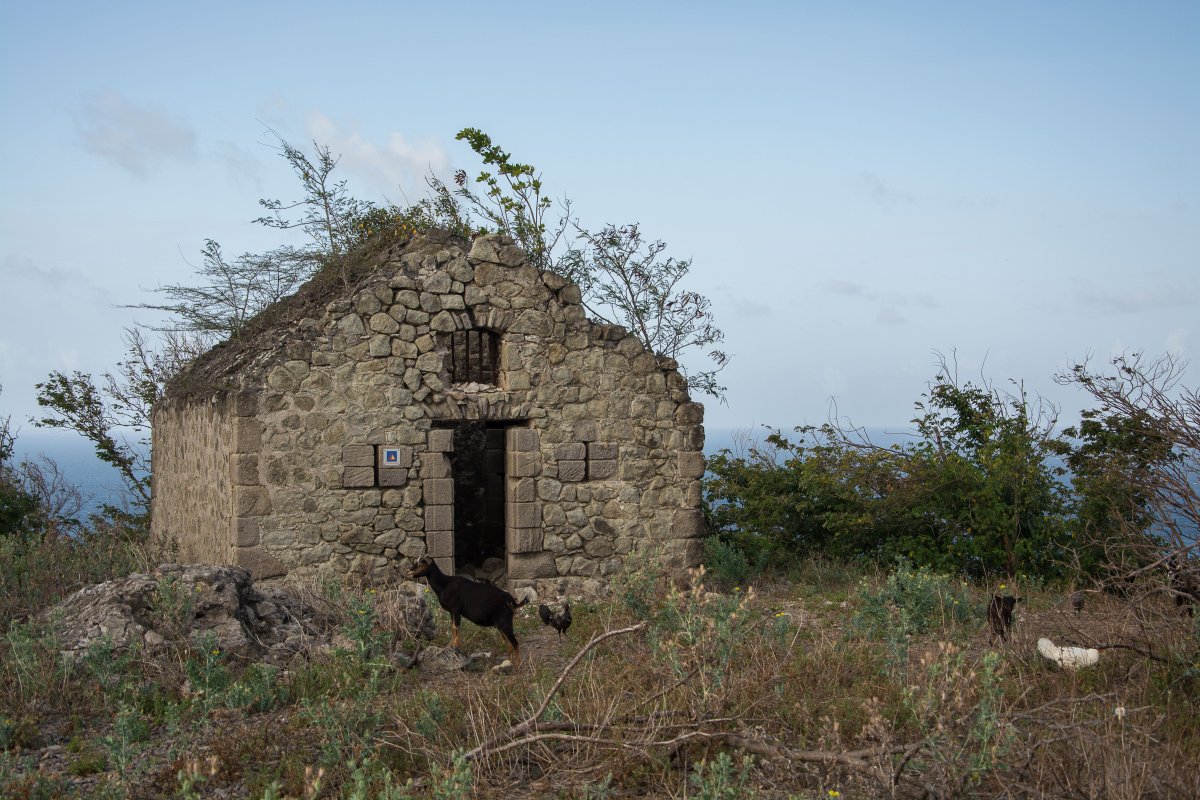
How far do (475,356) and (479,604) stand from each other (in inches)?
190

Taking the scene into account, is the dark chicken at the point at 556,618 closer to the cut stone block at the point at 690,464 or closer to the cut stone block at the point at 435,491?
the cut stone block at the point at 435,491

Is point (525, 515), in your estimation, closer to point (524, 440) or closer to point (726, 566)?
point (524, 440)

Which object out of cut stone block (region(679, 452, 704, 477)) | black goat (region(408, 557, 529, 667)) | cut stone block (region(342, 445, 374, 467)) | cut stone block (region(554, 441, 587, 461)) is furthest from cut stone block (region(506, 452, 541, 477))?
black goat (region(408, 557, 529, 667))

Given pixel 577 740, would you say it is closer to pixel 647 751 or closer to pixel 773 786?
pixel 647 751

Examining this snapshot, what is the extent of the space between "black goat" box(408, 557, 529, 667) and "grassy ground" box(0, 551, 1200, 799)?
288mm

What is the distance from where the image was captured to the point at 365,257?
11.5 meters

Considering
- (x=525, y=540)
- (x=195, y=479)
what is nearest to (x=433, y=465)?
(x=525, y=540)

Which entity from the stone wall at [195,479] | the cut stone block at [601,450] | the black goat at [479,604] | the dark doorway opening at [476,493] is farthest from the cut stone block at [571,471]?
the black goat at [479,604]

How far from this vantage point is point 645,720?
17.0ft

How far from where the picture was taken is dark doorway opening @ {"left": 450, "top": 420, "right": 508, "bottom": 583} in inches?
528

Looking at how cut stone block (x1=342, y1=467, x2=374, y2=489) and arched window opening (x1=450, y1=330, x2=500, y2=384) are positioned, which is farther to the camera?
arched window opening (x1=450, y1=330, x2=500, y2=384)

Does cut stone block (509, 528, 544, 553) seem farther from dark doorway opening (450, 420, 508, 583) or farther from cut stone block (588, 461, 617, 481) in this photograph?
dark doorway opening (450, 420, 508, 583)

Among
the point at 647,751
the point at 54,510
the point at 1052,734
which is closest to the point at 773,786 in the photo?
the point at 647,751

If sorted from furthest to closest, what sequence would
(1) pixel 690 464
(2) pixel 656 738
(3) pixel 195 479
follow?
(3) pixel 195 479, (1) pixel 690 464, (2) pixel 656 738
